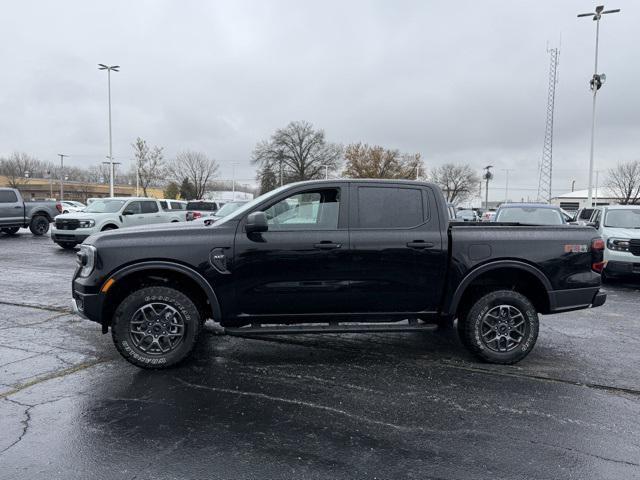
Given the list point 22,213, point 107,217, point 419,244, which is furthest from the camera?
point 22,213

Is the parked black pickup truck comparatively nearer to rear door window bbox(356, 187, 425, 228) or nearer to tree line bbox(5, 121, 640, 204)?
rear door window bbox(356, 187, 425, 228)

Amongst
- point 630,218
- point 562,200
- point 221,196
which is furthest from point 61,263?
point 562,200

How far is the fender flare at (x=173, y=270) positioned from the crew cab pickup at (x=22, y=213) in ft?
58.6

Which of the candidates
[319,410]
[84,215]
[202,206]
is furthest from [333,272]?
[202,206]

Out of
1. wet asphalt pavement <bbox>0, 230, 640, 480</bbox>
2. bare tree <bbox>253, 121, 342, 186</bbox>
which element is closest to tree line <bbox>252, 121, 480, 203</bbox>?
bare tree <bbox>253, 121, 342, 186</bbox>

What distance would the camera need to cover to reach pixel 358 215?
16.4 feet

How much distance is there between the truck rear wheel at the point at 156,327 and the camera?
4.70m

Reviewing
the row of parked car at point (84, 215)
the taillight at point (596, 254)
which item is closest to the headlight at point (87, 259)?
the taillight at point (596, 254)

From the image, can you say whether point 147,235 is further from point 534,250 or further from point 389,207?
point 534,250

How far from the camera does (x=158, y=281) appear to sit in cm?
500

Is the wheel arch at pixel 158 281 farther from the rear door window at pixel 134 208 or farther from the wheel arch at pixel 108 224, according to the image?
the rear door window at pixel 134 208

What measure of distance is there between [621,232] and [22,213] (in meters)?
21.0

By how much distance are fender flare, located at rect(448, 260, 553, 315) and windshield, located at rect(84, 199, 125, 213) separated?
14095 millimetres

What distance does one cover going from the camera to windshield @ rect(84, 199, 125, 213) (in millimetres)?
16234
